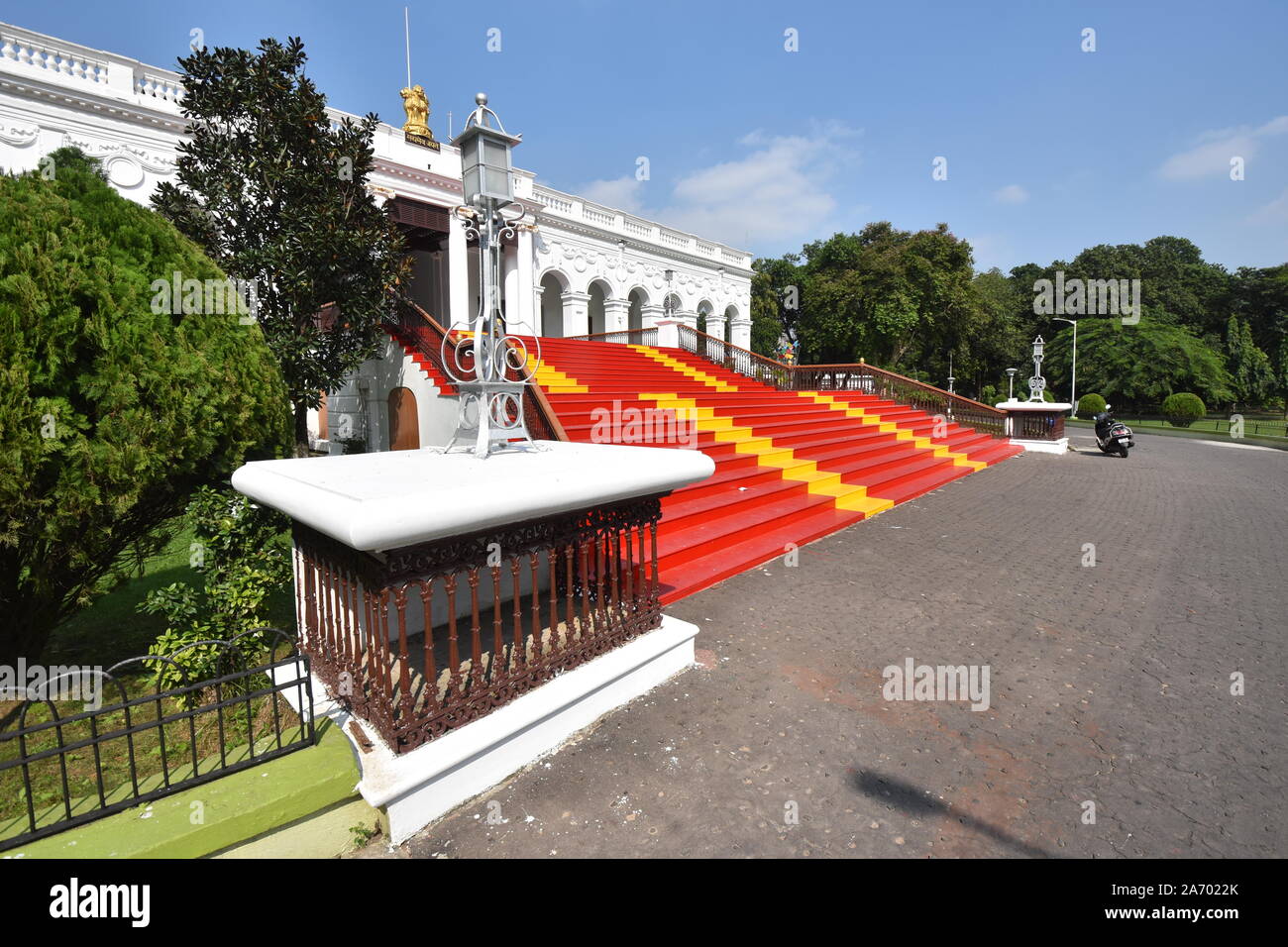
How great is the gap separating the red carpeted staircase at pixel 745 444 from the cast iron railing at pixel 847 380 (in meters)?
0.56

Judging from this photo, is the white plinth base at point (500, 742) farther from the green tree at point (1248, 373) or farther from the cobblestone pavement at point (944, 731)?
the green tree at point (1248, 373)

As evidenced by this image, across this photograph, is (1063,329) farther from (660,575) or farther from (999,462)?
(660,575)

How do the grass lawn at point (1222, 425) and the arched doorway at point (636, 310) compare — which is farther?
the grass lawn at point (1222, 425)

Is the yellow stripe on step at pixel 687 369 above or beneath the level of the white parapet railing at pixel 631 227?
beneath

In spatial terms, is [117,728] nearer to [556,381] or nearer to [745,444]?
[745,444]

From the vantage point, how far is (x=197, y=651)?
12.0ft

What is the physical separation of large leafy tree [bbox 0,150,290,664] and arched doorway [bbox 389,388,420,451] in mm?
5922

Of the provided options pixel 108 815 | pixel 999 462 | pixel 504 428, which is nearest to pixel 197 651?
pixel 108 815

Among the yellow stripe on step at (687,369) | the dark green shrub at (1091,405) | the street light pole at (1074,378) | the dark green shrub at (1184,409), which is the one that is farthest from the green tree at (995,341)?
the yellow stripe on step at (687,369)

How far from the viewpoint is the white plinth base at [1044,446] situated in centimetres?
1714

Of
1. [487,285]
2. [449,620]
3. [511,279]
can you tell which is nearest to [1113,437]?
[511,279]

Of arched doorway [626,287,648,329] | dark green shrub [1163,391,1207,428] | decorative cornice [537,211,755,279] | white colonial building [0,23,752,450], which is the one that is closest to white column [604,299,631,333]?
white colonial building [0,23,752,450]

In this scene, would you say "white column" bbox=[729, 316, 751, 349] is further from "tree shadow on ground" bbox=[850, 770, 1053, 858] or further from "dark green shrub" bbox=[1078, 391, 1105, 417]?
"tree shadow on ground" bbox=[850, 770, 1053, 858]

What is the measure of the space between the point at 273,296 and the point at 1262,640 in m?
11.0
